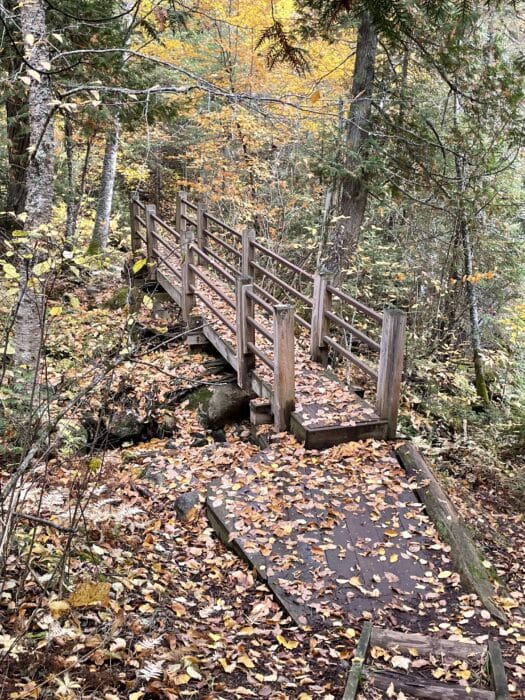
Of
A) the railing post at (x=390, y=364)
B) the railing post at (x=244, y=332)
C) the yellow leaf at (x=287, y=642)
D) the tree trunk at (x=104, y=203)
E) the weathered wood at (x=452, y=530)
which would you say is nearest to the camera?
the yellow leaf at (x=287, y=642)

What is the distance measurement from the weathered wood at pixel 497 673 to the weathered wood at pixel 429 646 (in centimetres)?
6

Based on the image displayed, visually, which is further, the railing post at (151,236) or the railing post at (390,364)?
the railing post at (151,236)

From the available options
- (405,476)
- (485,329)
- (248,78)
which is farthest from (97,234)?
(405,476)

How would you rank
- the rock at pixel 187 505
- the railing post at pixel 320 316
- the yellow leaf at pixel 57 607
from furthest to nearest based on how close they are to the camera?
the railing post at pixel 320 316, the rock at pixel 187 505, the yellow leaf at pixel 57 607

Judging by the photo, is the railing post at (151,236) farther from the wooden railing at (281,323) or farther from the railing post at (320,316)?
the railing post at (320,316)

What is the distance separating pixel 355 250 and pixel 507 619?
7.29 meters

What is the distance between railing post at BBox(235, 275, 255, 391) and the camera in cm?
679

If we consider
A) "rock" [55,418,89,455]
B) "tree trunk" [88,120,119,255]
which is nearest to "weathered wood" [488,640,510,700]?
"rock" [55,418,89,455]

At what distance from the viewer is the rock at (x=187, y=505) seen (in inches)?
211

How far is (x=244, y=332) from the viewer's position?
696 centimetres

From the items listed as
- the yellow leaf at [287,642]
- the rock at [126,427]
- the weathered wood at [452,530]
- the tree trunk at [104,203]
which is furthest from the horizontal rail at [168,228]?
the yellow leaf at [287,642]

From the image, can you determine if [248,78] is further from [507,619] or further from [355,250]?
[507,619]

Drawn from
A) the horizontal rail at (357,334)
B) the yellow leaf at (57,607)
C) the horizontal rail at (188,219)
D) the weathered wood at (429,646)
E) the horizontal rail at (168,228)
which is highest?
the horizontal rail at (188,219)

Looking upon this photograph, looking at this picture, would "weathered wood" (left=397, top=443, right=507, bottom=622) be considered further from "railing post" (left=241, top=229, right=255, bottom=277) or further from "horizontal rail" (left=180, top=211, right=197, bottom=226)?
"horizontal rail" (left=180, top=211, right=197, bottom=226)
